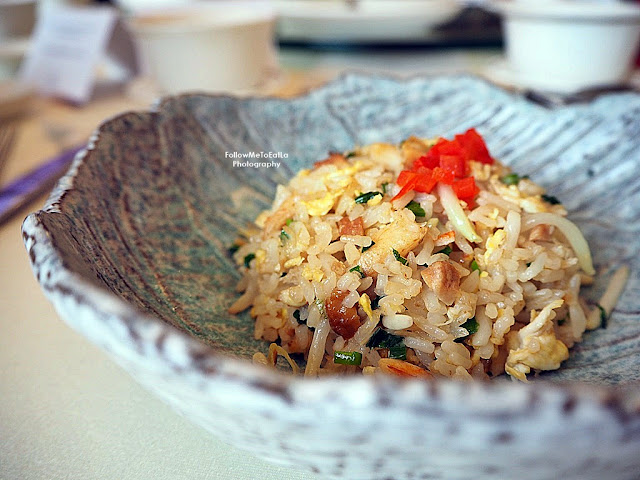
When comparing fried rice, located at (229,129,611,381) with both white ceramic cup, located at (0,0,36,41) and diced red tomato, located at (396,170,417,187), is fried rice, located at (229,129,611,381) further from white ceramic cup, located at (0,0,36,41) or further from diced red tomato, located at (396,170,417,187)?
white ceramic cup, located at (0,0,36,41)

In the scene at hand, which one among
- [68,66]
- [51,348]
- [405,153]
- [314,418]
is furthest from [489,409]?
[68,66]

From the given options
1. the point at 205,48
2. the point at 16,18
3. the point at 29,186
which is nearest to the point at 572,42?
the point at 205,48

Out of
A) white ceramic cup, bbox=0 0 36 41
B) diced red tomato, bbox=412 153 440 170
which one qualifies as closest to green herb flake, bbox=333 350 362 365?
diced red tomato, bbox=412 153 440 170

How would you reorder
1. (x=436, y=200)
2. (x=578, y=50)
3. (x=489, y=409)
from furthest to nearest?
1. (x=578, y=50)
2. (x=436, y=200)
3. (x=489, y=409)

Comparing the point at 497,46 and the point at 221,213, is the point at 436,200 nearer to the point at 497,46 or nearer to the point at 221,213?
the point at 221,213

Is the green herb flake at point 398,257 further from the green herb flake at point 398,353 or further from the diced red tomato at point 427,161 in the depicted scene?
the diced red tomato at point 427,161

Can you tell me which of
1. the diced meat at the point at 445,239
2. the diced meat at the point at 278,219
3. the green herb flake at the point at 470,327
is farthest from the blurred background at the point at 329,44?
the green herb flake at the point at 470,327

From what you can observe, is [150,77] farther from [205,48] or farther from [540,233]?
[540,233]
